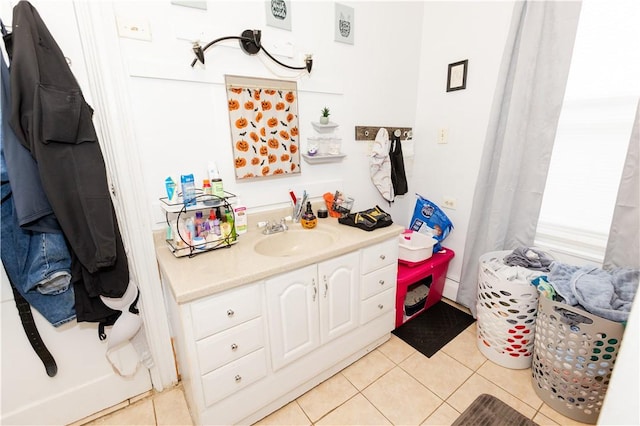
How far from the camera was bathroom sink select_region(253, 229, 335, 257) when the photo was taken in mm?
1500

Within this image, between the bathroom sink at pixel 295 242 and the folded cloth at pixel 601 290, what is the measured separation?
1123 mm

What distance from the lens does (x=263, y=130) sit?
5.02 feet

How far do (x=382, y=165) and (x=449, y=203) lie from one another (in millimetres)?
638

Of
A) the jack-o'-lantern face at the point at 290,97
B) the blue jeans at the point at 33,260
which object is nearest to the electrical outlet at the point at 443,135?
the jack-o'-lantern face at the point at 290,97

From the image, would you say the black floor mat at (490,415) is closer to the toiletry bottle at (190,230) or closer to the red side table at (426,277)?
the red side table at (426,277)

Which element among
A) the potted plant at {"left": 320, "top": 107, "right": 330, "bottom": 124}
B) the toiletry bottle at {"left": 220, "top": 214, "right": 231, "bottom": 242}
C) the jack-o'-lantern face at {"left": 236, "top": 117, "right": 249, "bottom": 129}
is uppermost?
the potted plant at {"left": 320, "top": 107, "right": 330, "bottom": 124}

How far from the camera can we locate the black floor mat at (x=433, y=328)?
5.82 feet

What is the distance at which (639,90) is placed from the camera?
1.31 meters

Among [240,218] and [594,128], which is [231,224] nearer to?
[240,218]

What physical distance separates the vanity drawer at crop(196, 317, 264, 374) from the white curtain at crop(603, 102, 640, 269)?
176 cm

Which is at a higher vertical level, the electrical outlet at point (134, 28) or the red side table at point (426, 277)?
the electrical outlet at point (134, 28)

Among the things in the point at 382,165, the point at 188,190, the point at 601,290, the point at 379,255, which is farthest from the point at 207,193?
the point at 601,290

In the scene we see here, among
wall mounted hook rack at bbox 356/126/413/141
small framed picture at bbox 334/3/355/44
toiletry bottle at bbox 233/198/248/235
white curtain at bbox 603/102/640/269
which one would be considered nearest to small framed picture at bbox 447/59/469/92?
wall mounted hook rack at bbox 356/126/413/141

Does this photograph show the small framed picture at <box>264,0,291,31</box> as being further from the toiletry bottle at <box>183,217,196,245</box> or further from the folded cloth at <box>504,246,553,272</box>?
the folded cloth at <box>504,246,553,272</box>
